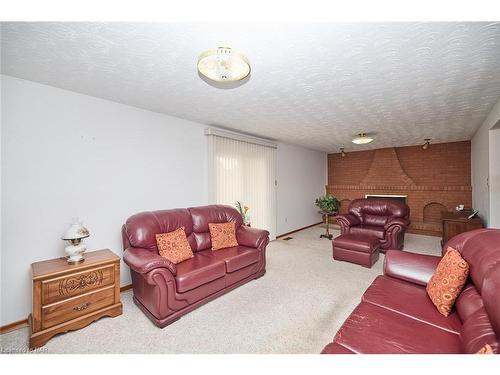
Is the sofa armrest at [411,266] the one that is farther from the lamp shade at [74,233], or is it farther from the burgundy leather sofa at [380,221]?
the lamp shade at [74,233]

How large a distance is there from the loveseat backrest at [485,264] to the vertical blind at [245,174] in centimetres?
317

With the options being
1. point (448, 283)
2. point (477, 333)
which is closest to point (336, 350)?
point (477, 333)

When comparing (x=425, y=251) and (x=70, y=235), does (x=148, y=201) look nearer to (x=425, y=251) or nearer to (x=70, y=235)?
(x=70, y=235)

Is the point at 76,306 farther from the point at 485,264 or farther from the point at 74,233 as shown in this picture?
the point at 485,264

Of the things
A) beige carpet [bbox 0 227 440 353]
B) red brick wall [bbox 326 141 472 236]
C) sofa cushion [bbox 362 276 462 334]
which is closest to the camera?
sofa cushion [bbox 362 276 462 334]

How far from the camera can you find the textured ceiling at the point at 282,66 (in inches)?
55.9

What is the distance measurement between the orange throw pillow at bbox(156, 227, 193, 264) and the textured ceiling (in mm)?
1704

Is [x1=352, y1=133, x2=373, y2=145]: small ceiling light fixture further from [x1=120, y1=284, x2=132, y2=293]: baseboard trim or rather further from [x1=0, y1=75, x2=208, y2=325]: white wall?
[x1=120, y1=284, x2=132, y2=293]: baseboard trim

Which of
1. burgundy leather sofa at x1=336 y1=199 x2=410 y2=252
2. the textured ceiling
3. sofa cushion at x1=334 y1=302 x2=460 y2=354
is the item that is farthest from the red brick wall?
sofa cushion at x1=334 y1=302 x2=460 y2=354

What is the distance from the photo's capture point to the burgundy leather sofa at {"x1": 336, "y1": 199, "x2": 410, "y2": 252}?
3.92 metres

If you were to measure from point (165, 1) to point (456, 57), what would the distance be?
7.27 feet

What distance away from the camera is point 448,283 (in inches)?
58.5

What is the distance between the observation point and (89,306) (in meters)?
2.03
